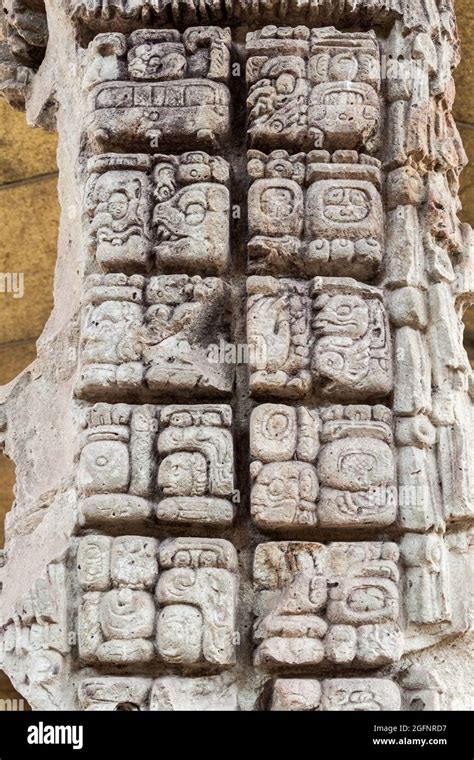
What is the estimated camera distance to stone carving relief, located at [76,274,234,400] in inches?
136

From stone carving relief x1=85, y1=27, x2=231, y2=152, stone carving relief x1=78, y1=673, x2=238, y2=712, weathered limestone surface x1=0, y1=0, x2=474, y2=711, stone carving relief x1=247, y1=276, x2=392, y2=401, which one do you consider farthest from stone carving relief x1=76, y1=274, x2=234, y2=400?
stone carving relief x1=78, y1=673, x2=238, y2=712

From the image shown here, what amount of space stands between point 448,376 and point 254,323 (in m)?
0.59

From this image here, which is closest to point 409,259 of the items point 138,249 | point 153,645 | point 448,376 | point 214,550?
point 448,376

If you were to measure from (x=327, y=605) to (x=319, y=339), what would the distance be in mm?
751

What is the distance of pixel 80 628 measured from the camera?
3.29 m

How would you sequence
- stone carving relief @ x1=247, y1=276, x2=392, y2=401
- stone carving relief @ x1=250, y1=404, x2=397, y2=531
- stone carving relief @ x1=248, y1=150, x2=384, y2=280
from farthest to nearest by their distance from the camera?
stone carving relief @ x1=248, y1=150, x2=384, y2=280 → stone carving relief @ x1=247, y1=276, x2=392, y2=401 → stone carving relief @ x1=250, y1=404, x2=397, y2=531

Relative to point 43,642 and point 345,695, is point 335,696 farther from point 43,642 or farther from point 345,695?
point 43,642

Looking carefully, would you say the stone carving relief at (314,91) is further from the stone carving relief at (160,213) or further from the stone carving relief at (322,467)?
the stone carving relief at (322,467)

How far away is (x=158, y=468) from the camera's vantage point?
11.1 ft

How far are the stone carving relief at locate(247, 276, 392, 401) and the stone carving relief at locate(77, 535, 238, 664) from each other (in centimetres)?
52

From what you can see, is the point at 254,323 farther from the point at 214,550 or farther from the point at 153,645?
the point at 153,645

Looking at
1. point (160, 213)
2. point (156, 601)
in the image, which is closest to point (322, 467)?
point (156, 601)

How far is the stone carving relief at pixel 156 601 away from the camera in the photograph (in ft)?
10.6

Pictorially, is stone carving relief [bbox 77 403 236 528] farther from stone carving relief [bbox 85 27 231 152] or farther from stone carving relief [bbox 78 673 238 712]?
stone carving relief [bbox 85 27 231 152]
